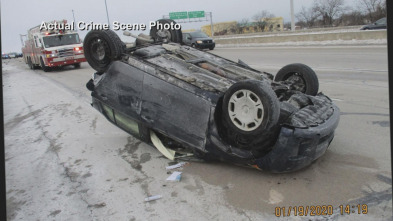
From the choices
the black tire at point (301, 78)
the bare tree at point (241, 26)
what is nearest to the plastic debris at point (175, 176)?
the black tire at point (301, 78)

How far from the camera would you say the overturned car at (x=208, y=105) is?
11.1 feet

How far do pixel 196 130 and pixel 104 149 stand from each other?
1.89m

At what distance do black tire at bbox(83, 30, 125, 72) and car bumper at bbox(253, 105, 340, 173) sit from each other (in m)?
2.46

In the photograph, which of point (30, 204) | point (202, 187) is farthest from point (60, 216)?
point (202, 187)

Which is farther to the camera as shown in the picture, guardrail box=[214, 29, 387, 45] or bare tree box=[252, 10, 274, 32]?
bare tree box=[252, 10, 274, 32]

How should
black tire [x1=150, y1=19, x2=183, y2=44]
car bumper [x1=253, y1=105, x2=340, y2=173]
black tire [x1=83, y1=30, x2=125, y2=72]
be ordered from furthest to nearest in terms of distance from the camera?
black tire [x1=150, y1=19, x2=183, y2=44], black tire [x1=83, y1=30, x2=125, y2=72], car bumper [x1=253, y1=105, x2=340, y2=173]

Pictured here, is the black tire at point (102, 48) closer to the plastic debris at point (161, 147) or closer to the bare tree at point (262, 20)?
the plastic debris at point (161, 147)

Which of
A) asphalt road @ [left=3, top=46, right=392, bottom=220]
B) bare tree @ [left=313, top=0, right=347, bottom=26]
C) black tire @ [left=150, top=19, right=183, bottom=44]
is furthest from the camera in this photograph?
bare tree @ [left=313, top=0, right=347, bottom=26]

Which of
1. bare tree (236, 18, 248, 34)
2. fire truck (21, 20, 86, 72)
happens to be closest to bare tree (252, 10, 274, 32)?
bare tree (236, 18, 248, 34)

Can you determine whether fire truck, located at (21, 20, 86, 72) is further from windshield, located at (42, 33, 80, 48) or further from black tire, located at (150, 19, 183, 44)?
black tire, located at (150, 19, 183, 44)

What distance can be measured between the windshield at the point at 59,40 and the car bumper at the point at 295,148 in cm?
1912

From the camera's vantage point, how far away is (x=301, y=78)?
489 cm

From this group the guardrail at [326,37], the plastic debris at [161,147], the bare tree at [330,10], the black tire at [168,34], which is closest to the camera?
the plastic debris at [161,147]

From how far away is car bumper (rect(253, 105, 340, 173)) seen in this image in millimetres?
3312
